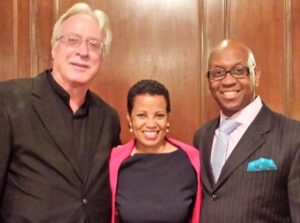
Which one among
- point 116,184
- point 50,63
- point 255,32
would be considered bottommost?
point 116,184

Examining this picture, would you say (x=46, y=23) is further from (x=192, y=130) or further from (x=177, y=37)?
(x=192, y=130)

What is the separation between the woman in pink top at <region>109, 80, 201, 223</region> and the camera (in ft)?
5.64

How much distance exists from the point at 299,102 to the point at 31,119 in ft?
4.87

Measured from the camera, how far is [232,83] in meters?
1.77

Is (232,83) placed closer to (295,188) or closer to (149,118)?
(149,118)

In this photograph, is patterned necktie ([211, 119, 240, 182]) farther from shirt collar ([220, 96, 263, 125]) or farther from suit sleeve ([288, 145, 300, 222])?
suit sleeve ([288, 145, 300, 222])

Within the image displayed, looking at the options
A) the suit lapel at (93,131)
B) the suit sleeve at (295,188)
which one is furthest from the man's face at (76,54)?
the suit sleeve at (295,188)

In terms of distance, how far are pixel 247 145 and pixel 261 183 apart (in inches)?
5.9

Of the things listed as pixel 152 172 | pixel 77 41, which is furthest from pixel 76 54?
pixel 152 172

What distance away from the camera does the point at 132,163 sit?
1815 mm

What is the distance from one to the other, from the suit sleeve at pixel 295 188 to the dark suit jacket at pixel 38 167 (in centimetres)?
70

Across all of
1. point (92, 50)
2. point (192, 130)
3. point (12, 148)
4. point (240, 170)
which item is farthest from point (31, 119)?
point (192, 130)

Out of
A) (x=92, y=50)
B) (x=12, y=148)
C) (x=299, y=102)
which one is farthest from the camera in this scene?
(x=299, y=102)

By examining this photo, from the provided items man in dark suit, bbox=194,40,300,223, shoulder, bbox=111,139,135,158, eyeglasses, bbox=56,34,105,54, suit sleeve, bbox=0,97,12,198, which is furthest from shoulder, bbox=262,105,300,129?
suit sleeve, bbox=0,97,12,198
